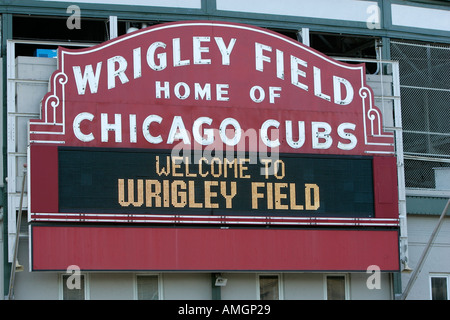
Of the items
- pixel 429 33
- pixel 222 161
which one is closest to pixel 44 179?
pixel 222 161

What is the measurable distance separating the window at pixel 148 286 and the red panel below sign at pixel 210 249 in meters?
0.77

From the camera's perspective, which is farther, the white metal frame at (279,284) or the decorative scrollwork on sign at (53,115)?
the white metal frame at (279,284)

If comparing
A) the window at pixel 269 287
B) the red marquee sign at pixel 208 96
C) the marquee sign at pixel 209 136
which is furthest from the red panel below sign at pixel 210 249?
the red marquee sign at pixel 208 96

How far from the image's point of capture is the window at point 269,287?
22141 mm

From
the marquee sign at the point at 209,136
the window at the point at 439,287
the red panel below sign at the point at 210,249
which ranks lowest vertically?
the window at the point at 439,287

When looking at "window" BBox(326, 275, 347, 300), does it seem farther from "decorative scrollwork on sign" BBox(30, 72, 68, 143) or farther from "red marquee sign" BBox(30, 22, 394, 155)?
"decorative scrollwork on sign" BBox(30, 72, 68, 143)

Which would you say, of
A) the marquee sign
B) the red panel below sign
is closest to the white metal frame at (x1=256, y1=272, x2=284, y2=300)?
the red panel below sign

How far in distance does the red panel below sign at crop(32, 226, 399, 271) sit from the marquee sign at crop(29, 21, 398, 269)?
10.2 inches

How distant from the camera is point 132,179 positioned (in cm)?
2080

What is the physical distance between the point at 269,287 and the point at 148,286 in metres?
2.50

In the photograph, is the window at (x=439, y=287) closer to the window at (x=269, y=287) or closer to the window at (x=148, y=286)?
the window at (x=269, y=287)

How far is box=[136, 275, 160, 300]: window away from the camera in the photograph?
70.5 feet
